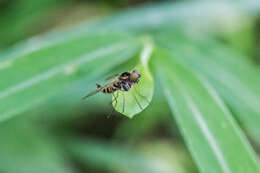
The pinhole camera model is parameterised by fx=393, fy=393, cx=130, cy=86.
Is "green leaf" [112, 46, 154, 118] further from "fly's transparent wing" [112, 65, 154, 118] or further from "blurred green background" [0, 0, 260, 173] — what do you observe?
"blurred green background" [0, 0, 260, 173]

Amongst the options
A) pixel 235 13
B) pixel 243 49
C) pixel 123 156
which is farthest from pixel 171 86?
pixel 235 13

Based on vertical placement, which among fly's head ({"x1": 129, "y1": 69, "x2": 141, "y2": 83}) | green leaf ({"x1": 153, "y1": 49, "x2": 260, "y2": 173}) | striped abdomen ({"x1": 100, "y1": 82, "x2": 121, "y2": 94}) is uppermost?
striped abdomen ({"x1": 100, "y1": 82, "x2": 121, "y2": 94})

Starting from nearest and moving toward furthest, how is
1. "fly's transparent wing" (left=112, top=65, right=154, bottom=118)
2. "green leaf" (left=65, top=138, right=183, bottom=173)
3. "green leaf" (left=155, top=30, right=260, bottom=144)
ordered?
1. "fly's transparent wing" (left=112, top=65, right=154, bottom=118)
2. "green leaf" (left=155, top=30, right=260, bottom=144)
3. "green leaf" (left=65, top=138, right=183, bottom=173)

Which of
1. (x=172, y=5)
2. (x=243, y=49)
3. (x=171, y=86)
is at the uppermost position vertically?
(x=172, y=5)

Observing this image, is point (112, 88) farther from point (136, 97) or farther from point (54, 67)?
point (54, 67)

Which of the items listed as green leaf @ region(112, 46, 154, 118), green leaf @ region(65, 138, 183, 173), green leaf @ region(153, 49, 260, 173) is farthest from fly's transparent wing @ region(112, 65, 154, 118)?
green leaf @ region(65, 138, 183, 173)

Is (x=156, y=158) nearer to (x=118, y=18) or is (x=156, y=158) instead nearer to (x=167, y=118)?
(x=167, y=118)

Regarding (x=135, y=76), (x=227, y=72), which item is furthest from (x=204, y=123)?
(x=227, y=72)

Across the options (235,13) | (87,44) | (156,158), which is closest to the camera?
(87,44)
